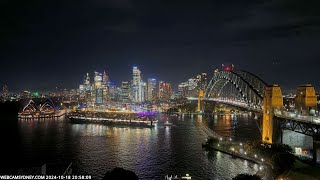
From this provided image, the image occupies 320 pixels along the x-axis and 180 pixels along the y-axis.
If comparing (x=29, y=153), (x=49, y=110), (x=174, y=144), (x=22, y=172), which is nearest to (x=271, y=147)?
(x=174, y=144)

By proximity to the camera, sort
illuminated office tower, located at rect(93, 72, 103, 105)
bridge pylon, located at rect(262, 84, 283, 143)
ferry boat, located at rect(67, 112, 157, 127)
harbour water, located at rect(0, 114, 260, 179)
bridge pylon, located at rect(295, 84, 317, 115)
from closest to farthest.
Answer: harbour water, located at rect(0, 114, 260, 179), bridge pylon, located at rect(262, 84, 283, 143), bridge pylon, located at rect(295, 84, 317, 115), ferry boat, located at rect(67, 112, 157, 127), illuminated office tower, located at rect(93, 72, 103, 105)

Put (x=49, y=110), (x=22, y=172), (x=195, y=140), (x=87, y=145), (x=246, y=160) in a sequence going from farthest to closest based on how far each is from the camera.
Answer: (x=49, y=110)
(x=195, y=140)
(x=87, y=145)
(x=246, y=160)
(x=22, y=172)

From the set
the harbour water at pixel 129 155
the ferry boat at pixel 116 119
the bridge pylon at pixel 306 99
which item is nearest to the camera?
the harbour water at pixel 129 155

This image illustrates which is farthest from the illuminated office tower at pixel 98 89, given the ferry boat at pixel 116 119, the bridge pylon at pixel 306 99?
the bridge pylon at pixel 306 99

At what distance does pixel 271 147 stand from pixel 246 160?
2.81 metres

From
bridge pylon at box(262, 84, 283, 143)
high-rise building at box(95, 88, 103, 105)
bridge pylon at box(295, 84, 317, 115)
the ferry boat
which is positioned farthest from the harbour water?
high-rise building at box(95, 88, 103, 105)

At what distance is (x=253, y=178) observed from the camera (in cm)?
1966

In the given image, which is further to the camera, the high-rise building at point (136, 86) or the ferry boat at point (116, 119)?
the high-rise building at point (136, 86)

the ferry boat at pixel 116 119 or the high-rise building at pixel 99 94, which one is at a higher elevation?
the high-rise building at pixel 99 94

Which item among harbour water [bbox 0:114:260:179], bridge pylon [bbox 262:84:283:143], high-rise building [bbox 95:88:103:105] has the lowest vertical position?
harbour water [bbox 0:114:260:179]

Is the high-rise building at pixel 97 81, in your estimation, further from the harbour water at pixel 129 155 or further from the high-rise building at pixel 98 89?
the harbour water at pixel 129 155

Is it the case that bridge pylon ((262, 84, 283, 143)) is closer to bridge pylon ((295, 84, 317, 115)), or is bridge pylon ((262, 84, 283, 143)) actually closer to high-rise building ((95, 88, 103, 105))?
bridge pylon ((295, 84, 317, 115))

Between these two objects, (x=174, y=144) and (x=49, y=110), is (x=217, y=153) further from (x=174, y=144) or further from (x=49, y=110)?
(x=49, y=110)

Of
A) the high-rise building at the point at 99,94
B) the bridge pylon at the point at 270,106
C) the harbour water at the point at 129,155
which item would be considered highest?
the high-rise building at the point at 99,94
